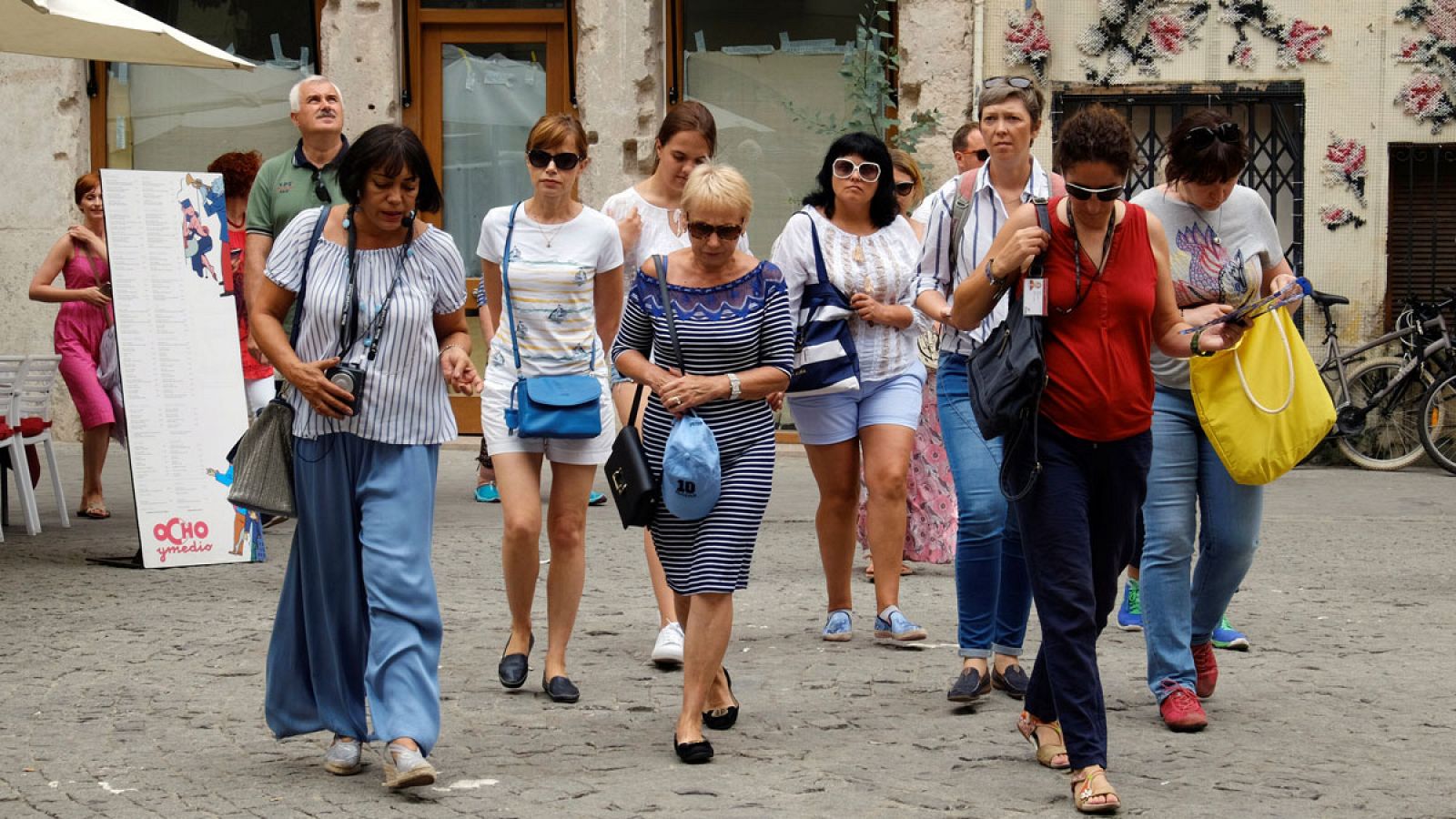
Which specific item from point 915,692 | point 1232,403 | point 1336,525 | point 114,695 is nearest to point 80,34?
point 114,695

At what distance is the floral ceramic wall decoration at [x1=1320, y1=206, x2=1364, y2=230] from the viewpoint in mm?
14070

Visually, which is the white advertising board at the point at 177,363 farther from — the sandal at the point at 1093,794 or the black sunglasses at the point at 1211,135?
the sandal at the point at 1093,794

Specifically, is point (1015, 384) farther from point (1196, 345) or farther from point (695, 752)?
point (695, 752)

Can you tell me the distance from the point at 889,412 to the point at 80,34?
468 centimetres

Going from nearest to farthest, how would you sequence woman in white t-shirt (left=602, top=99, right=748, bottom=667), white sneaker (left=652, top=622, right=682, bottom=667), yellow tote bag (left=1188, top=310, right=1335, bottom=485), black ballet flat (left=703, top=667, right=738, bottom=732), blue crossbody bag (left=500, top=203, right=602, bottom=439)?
yellow tote bag (left=1188, top=310, right=1335, bottom=485), black ballet flat (left=703, top=667, right=738, bottom=732), blue crossbody bag (left=500, top=203, right=602, bottom=439), white sneaker (left=652, top=622, right=682, bottom=667), woman in white t-shirt (left=602, top=99, right=748, bottom=667)

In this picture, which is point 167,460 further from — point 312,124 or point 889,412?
point 889,412

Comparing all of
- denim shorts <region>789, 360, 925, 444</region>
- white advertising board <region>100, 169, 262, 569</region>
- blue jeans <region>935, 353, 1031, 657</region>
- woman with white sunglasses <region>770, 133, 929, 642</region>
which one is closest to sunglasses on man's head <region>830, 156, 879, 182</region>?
A: woman with white sunglasses <region>770, 133, 929, 642</region>

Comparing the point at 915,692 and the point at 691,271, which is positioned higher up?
the point at 691,271

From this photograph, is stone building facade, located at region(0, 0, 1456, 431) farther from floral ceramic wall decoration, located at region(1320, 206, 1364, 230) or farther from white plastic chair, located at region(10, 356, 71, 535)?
white plastic chair, located at region(10, 356, 71, 535)

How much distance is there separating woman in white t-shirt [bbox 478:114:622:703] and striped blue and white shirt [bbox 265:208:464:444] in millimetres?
1020

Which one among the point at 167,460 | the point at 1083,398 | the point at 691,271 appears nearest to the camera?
the point at 1083,398

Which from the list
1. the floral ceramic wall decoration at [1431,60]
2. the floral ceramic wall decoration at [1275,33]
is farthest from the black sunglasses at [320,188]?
the floral ceramic wall decoration at [1431,60]

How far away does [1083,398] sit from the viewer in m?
4.92

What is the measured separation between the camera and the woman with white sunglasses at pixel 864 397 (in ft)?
23.0
